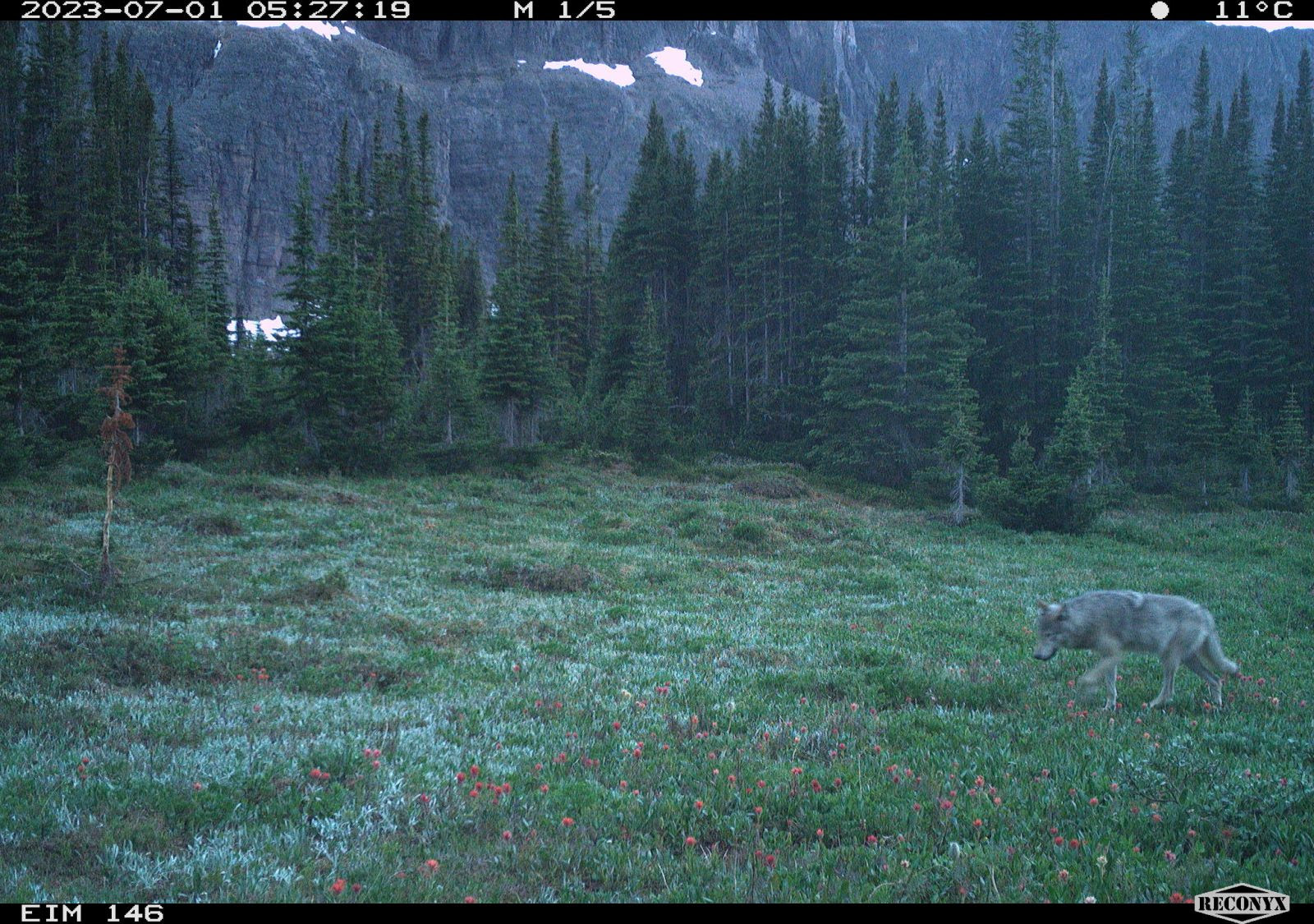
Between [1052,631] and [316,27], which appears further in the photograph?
[316,27]

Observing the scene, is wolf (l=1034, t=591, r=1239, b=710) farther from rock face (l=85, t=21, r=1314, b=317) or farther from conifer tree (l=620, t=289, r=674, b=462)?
rock face (l=85, t=21, r=1314, b=317)

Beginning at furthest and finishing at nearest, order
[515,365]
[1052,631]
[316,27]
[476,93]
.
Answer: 1. [476,93]
2. [316,27]
3. [515,365]
4. [1052,631]

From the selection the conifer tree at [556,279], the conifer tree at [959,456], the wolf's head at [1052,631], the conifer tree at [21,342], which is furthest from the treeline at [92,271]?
the conifer tree at [959,456]

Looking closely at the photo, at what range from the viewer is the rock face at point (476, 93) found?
12900cm

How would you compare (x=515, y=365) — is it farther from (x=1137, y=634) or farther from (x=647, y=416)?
(x=1137, y=634)

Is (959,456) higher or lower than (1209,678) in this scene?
higher

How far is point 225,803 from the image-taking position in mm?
6234

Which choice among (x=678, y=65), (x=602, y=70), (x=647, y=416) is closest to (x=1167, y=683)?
(x=647, y=416)

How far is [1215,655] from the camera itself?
348 inches

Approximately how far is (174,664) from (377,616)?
362 cm

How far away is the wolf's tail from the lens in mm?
8773

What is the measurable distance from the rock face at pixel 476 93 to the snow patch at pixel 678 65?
1.80m
